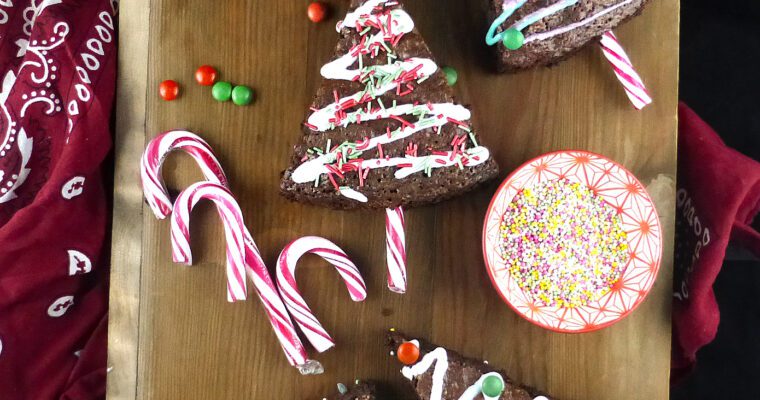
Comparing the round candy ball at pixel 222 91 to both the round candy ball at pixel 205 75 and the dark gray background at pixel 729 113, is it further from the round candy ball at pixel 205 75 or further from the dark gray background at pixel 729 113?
the dark gray background at pixel 729 113

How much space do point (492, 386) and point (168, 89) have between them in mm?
1003

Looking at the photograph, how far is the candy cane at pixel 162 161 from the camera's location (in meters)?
1.42

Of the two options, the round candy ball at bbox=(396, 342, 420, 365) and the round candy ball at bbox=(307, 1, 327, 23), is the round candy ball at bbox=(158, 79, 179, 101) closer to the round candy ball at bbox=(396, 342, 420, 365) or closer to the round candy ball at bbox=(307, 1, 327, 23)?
the round candy ball at bbox=(307, 1, 327, 23)

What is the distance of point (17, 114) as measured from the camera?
5.06ft

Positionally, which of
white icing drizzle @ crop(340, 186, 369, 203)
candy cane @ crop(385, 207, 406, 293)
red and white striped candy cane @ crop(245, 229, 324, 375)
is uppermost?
white icing drizzle @ crop(340, 186, 369, 203)

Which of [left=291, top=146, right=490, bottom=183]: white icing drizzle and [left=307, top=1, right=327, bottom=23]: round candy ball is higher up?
[left=307, top=1, right=327, bottom=23]: round candy ball

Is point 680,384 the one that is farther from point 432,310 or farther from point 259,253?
point 259,253

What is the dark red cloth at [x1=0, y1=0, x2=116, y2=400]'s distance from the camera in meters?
1.53

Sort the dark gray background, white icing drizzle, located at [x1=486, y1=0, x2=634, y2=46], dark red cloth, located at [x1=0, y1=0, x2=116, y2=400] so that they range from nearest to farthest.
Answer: white icing drizzle, located at [x1=486, y1=0, x2=634, y2=46] → dark red cloth, located at [x1=0, y1=0, x2=116, y2=400] → the dark gray background

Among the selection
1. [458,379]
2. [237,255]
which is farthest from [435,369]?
[237,255]

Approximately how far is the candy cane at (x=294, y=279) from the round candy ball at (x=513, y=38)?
0.58 metres

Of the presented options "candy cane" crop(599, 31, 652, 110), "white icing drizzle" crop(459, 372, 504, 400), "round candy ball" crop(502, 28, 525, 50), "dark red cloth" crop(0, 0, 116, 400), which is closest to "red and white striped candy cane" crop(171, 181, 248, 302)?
"dark red cloth" crop(0, 0, 116, 400)

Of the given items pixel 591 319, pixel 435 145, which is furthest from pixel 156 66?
pixel 591 319

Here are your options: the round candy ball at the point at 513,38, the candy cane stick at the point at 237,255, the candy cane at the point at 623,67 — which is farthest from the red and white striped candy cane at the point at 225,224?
the candy cane at the point at 623,67
